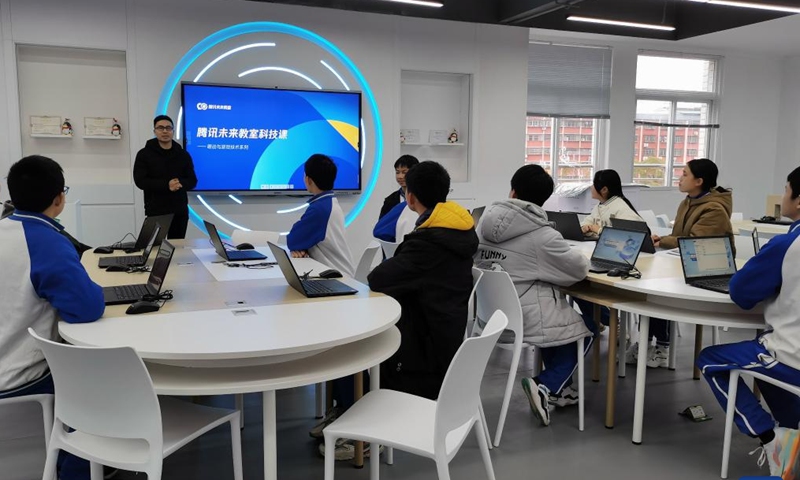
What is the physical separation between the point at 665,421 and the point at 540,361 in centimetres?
73

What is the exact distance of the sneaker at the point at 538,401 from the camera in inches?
123

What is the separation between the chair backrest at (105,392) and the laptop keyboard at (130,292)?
0.68 m

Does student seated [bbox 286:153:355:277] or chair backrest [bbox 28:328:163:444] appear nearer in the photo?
chair backrest [bbox 28:328:163:444]

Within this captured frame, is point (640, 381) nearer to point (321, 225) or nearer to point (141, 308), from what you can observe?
point (321, 225)

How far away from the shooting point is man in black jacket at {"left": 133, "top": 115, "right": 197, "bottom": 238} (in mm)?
5117

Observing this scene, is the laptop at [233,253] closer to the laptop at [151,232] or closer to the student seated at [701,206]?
the laptop at [151,232]

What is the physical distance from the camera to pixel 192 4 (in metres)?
5.87

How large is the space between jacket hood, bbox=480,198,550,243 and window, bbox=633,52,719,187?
287 inches

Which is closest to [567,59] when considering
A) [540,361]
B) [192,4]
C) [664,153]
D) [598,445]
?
[664,153]

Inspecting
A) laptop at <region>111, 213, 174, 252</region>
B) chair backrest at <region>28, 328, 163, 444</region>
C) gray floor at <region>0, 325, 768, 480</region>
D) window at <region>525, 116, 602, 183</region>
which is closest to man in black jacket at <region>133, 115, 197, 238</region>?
laptop at <region>111, 213, 174, 252</region>

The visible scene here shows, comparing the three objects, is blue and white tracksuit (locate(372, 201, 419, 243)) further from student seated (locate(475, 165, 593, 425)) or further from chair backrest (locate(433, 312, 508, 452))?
chair backrest (locate(433, 312, 508, 452))

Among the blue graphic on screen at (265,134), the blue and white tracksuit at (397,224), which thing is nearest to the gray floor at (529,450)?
the blue and white tracksuit at (397,224)

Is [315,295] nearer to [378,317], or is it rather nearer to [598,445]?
[378,317]

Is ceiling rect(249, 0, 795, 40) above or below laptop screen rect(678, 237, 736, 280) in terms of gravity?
above
